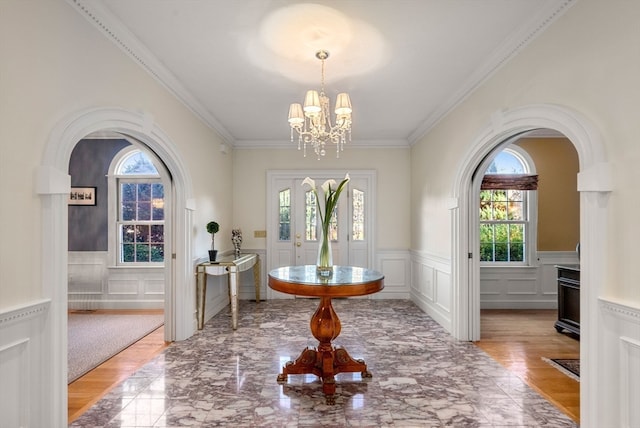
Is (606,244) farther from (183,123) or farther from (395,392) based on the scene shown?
(183,123)

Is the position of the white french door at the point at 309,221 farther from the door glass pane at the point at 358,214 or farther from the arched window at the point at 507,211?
the arched window at the point at 507,211

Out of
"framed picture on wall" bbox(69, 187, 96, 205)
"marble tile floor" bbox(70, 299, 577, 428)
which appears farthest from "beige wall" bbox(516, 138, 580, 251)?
"framed picture on wall" bbox(69, 187, 96, 205)

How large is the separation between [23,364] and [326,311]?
200 cm

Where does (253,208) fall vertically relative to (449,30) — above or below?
below

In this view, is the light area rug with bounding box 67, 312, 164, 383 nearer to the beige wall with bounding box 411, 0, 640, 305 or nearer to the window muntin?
the beige wall with bounding box 411, 0, 640, 305

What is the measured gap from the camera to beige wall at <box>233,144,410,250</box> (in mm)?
6340

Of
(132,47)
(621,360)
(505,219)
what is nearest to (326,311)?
(621,360)

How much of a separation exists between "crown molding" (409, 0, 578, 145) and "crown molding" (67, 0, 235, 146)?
296 cm

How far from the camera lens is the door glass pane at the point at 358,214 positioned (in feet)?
21.0

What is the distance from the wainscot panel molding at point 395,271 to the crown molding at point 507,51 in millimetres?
2596

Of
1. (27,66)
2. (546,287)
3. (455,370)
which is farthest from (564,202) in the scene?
(27,66)

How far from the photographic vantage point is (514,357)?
3.60 m

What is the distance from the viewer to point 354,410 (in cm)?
257

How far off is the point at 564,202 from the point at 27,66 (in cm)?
662
